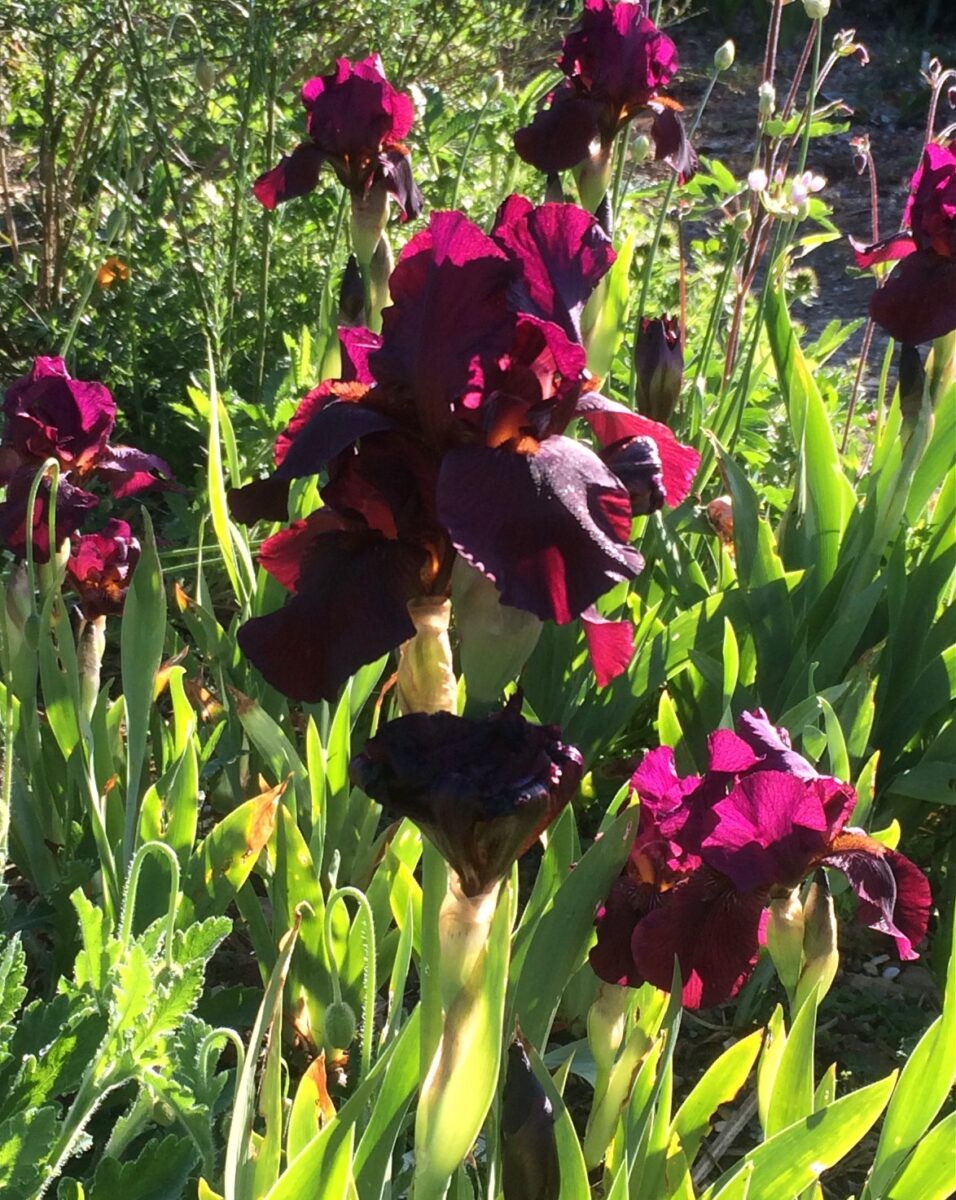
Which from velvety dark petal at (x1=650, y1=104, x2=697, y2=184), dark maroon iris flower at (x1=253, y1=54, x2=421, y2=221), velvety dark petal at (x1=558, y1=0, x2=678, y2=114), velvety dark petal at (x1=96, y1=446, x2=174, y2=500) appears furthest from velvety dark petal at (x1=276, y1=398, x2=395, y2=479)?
velvety dark petal at (x1=650, y1=104, x2=697, y2=184)

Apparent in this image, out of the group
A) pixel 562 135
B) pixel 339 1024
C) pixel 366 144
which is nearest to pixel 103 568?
pixel 339 1024

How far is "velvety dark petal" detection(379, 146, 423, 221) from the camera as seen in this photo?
72.7 inches

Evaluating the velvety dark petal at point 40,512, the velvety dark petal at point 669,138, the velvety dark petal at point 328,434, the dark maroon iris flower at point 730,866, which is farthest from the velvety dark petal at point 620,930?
the velvety dark petal at point 669,138

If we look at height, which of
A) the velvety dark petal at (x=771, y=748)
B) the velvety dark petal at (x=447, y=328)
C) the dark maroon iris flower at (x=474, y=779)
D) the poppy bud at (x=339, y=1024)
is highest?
the velvety dark petal at (x=447, y=328)

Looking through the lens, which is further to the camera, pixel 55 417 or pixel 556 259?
pixel 55 417

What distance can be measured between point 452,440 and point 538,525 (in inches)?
3.9

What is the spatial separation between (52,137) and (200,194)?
34 cm

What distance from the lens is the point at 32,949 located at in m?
1.46

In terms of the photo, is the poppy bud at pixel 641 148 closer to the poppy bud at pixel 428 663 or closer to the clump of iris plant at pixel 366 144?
the clump of iris plant at pixel 366 144

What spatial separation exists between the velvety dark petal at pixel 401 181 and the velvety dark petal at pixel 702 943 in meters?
1.28

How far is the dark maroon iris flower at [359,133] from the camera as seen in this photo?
1.81m

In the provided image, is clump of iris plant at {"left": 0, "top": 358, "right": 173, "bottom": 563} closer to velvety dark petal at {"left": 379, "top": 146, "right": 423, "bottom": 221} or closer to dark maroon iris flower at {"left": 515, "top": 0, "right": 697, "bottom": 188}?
velvety dark petal at {"left": 379, "top": 146, "right": 423, "bottom": 221}

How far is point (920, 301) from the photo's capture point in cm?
167

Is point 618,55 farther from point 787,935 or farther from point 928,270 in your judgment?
point 787,935
